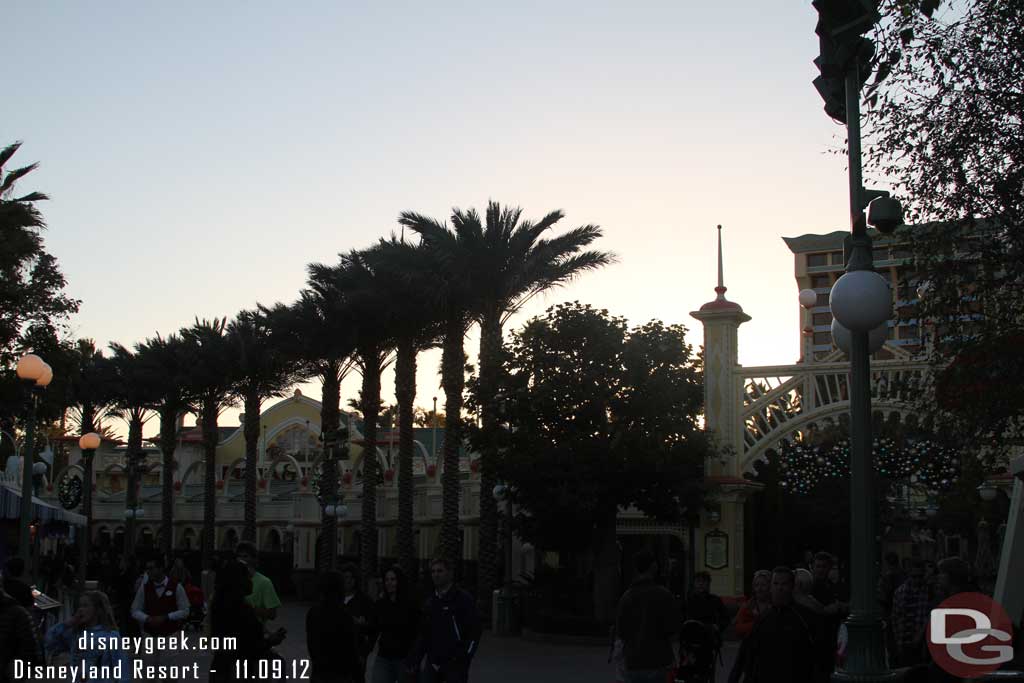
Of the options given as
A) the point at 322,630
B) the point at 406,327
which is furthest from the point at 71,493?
the point at 322,630

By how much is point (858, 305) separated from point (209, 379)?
4056 centimetres

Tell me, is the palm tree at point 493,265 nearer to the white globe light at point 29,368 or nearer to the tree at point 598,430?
the tree at point 598,430

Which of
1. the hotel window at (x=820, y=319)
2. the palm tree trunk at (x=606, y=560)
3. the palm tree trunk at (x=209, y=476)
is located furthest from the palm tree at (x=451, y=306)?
the hotel window at (x=820, y=319)

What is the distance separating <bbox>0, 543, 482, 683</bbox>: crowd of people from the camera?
29.7 ft

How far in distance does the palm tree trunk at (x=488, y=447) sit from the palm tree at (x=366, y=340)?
4.48 metres

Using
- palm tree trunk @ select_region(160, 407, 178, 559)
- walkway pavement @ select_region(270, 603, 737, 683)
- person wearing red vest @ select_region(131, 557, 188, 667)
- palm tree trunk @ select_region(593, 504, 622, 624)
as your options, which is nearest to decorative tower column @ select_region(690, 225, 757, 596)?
palm tree trunk @ select_region(593, 504, 622, 624)

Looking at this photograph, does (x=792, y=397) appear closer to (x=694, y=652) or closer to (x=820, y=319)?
(x=694, y=652)

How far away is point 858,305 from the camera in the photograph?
7.79 metres

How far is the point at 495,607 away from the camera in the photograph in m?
28.2

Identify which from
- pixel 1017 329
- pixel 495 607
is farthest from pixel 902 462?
pixel 1017 329

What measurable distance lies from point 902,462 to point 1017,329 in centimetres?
1482

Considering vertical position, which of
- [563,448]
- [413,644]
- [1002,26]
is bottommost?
[413,644]

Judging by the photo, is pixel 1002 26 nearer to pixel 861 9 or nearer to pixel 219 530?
pixel 861 9

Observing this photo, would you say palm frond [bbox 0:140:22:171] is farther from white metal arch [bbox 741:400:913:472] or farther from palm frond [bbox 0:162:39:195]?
white metal arch [bbox 741:400:913:472]
